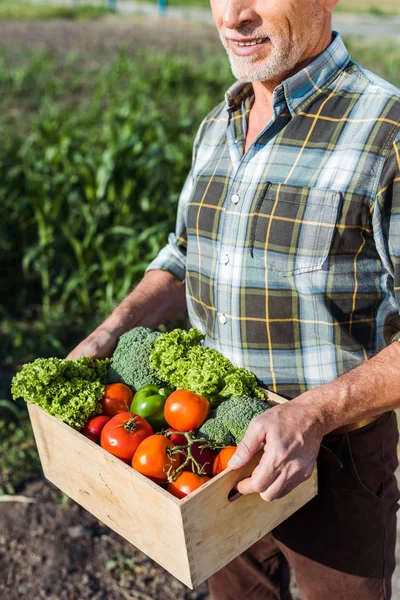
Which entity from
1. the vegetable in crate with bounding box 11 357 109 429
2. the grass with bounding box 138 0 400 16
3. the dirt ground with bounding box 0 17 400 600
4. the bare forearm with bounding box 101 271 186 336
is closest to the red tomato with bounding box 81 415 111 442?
the vegetable in crate with bounding box 11 357 109 429

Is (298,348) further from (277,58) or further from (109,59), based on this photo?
(109,59)

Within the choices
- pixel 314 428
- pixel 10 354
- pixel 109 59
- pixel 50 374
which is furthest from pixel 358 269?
pixel 109 59

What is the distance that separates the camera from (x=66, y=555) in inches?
132

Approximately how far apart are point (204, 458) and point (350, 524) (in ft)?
1.99

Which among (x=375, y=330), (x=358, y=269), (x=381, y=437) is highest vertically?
(x=358, y=269)

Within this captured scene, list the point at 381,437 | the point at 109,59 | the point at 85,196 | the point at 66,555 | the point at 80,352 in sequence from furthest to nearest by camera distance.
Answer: the point at 109,59, the point at 85,196, the point at 66,555, the point at 80,352, the point at 381,437

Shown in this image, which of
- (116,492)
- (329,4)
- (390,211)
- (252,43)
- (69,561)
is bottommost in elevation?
(69,561)

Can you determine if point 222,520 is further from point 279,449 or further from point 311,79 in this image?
point 311,79

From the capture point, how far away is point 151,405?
2068mm

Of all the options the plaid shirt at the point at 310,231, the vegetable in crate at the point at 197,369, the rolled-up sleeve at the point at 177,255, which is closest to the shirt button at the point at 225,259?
the plaid shirt at the point at 310,231

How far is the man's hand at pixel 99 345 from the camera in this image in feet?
7.68

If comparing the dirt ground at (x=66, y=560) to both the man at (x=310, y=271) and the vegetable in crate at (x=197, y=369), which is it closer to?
the man at (x=310, y=271)

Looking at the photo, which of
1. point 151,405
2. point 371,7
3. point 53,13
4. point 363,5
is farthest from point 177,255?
point 363,5

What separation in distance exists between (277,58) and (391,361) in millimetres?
926
